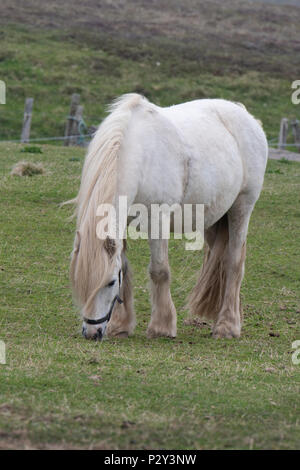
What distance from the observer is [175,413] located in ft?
14.8

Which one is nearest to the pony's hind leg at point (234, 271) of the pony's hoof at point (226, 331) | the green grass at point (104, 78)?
the pony's hoof at point (226, 331)

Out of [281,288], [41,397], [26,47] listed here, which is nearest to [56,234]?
[281,288]

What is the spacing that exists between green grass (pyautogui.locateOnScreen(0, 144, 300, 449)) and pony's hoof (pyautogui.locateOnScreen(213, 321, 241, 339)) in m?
0.10

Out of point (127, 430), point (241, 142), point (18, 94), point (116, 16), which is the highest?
point (116, 16)

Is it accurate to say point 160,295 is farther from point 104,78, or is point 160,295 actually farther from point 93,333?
point 104,78

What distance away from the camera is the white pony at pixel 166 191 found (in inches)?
228

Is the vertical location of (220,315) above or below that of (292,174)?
below

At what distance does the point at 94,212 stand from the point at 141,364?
1.18m

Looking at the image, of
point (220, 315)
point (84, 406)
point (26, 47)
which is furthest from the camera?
point (26, 47)

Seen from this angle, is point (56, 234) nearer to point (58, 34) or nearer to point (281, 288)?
point (281, 288)

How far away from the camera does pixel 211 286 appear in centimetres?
776

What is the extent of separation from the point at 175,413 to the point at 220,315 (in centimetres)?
303

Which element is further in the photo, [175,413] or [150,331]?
[150,331]

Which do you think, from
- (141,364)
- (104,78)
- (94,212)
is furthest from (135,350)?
(104,78)
